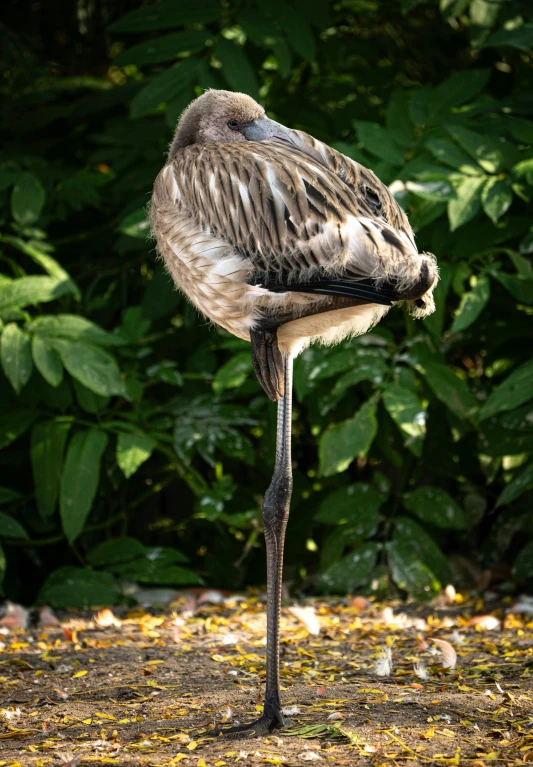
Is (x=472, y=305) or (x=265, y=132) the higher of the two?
(x=265, y=132)

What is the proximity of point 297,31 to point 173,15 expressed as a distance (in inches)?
26.7

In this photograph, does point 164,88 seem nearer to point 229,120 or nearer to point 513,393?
point 229,120

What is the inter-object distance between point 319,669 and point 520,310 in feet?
7.53

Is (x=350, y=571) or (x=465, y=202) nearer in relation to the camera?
(x=465, y=202)

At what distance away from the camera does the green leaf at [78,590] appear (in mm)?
5078

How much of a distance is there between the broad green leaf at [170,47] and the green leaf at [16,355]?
1.64m

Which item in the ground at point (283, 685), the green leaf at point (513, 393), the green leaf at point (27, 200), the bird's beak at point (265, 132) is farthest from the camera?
the green leaf at point (27, 200)

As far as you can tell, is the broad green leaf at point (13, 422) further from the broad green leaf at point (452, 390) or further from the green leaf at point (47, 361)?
the broad green leaf at point (452, 390)

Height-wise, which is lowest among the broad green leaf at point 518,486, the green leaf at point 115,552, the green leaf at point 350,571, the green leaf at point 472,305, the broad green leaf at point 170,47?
the green leaf at point 350,571

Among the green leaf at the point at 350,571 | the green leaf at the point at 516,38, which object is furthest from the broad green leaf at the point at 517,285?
the green leaf at the point at 350,571

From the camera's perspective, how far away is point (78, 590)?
5102mm

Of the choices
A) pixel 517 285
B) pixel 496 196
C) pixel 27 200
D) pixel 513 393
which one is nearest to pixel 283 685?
pixel 513 393

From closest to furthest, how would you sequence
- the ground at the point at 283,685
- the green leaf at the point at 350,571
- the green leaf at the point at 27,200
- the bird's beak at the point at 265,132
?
the ground at the point at 283,685
the bird's beak at the point at 265,132
the green leaf at the point at 350,571
the green leaf at the point at 27,200

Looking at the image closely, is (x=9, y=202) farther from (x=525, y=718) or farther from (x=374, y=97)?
(x=525, y=718)
